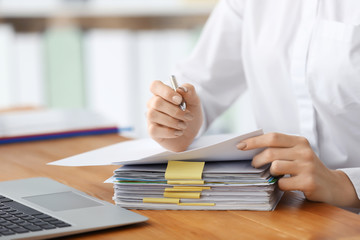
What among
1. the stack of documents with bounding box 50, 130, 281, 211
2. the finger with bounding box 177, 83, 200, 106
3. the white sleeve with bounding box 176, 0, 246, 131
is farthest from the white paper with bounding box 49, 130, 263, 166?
the white sleeve with bounding box 176, 0, 246, 131

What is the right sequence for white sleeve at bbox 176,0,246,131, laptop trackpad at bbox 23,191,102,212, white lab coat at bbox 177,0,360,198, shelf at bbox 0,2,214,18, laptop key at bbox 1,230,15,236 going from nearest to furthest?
laptop key at bbox 1,230,15,236
laptop trackpad at bbox 23,191,102,212
white lab coat at bbox 177,0,360,198
white sleeve at bbox 176,0,246,131
shelf at bbox 0,2,214,18

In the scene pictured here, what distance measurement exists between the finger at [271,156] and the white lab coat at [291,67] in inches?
15.3

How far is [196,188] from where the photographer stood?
819mm

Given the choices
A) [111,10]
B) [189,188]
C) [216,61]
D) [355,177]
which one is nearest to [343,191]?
[355,177]

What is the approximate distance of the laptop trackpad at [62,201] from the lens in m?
0.80

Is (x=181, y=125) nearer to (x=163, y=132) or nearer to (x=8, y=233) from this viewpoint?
(x=163, y=132)

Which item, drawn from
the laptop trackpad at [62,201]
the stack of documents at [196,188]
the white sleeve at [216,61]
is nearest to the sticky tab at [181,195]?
the stack of documents at [196,188]

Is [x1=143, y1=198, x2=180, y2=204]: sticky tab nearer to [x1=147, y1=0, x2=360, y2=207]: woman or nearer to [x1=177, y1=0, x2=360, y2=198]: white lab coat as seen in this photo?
[x1=147, y1=0, x2=360, y2=207]: woman

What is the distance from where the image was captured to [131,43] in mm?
3703

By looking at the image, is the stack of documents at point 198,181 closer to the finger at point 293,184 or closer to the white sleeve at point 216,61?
the finger at point 293,184

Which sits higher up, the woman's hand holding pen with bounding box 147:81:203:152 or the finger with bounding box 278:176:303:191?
the woman's hand holding pen with bounding box 147:81:203:152

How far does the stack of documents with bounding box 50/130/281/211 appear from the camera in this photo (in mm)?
806

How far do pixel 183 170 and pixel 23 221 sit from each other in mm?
241

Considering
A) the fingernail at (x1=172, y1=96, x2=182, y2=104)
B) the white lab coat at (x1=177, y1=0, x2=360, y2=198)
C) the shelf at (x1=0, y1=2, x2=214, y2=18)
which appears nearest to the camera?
the fingernail at (x1=172, y1=96, x2=182, y2=104)
